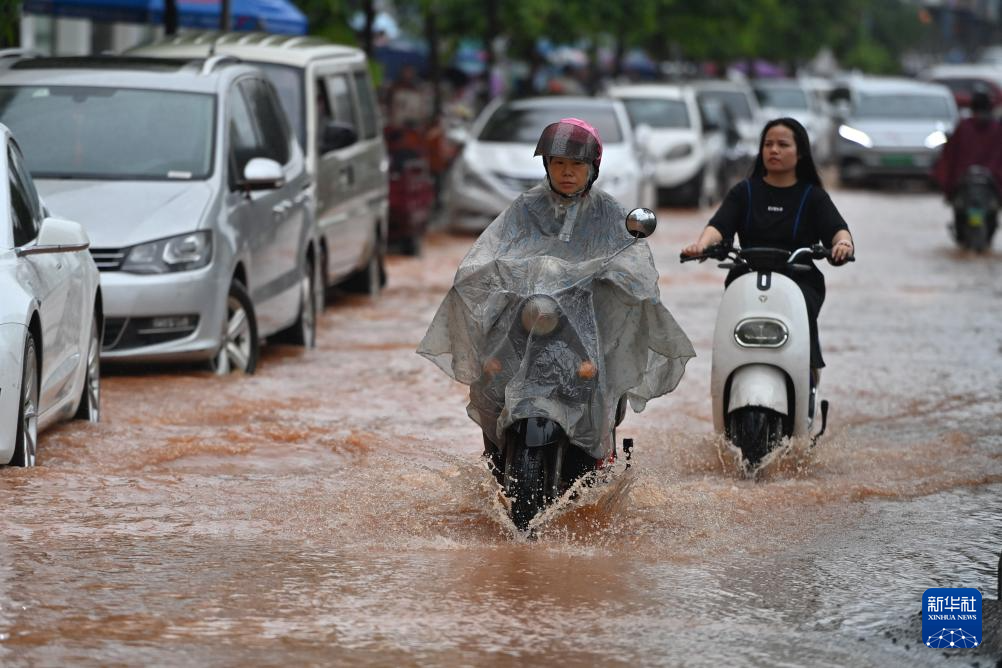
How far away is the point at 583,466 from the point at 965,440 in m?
3.21

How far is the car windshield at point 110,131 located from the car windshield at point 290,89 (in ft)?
9.52

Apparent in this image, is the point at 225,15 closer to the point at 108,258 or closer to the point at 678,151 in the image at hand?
the point at 108,258

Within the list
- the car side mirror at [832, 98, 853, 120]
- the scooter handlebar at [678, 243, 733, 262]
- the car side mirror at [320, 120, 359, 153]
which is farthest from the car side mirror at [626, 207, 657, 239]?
the car side mirror at [832, 98, 853, 120]

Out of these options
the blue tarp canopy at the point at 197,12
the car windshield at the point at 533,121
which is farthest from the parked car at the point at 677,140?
the blue tarp canopy at the point at 197,12

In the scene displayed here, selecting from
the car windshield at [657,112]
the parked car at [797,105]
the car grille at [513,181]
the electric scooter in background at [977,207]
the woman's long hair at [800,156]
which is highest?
the woman's long hair at [800,156]

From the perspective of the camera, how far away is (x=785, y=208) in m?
8.94

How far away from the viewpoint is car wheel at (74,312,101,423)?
945cm

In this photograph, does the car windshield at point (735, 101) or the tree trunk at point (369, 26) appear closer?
the tree trunk at point (369, 26)

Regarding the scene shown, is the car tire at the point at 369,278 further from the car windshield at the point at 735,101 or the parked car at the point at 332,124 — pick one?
the car windshield at the point at 735,101

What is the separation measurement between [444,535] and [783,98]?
1494 inches

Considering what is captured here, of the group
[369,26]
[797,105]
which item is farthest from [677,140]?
[797,105]

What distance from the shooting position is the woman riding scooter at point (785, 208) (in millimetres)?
8891

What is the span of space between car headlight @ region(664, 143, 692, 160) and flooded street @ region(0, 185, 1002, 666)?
54.7 ft

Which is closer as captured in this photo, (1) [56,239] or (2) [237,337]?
(1) [56,239]
